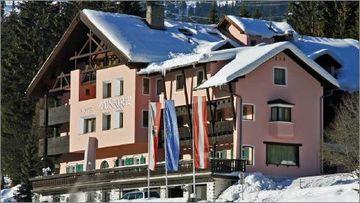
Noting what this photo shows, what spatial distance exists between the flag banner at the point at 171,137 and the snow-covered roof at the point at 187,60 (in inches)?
320

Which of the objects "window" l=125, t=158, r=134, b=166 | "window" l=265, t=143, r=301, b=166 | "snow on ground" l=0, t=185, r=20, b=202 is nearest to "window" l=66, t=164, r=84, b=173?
"snow on ground" l=0, t=185, r=20, b=202

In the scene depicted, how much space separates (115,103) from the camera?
61.4 meters

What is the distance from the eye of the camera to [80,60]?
6662 cm

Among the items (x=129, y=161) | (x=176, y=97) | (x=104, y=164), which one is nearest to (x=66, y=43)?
(x=104, y=164)

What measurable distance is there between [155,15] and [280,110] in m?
13.9

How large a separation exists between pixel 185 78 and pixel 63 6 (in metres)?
39.3

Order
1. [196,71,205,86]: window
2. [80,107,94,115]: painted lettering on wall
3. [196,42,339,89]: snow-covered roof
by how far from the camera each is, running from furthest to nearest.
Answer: [80,107,94,115]: painted lettering on wall < [196,71,205,86]: window < [196,42,339,89]: snow-covered roof

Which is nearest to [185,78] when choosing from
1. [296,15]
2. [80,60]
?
[80,60]

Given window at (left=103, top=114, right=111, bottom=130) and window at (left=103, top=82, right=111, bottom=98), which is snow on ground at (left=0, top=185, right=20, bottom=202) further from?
window at (left=103, top=82, right=111, bottom=98)

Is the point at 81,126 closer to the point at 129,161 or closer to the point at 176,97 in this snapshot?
the point at 129,161

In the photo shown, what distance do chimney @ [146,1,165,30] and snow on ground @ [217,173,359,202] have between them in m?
17.0

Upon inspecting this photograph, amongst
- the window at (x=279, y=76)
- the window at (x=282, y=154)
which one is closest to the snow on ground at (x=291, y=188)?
the window at (x=282, y=154)

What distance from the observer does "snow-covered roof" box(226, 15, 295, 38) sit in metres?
66.2

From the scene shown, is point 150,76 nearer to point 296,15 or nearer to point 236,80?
point 236,80
